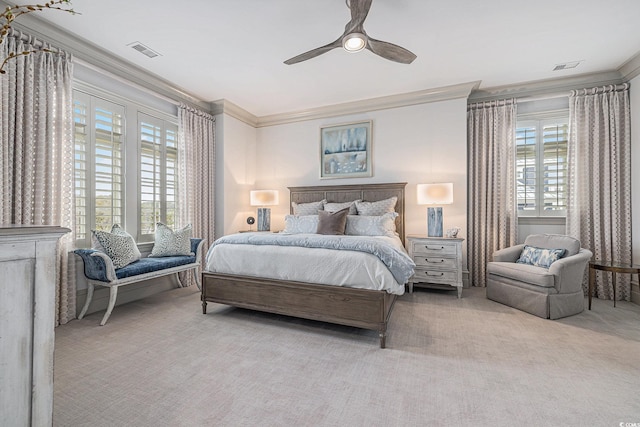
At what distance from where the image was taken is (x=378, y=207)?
172 inches

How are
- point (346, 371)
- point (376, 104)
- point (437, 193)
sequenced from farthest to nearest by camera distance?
1. point (376, 104)
2. point (437, 193)
3. point (346, 371)

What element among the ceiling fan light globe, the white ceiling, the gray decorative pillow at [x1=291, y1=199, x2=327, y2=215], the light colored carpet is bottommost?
the light colored carpet

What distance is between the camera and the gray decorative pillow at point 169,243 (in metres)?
3.79

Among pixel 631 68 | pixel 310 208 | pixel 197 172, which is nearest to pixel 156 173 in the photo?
pixel 197 172

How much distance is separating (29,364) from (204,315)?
84.7 inches

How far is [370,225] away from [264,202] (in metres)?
2.02

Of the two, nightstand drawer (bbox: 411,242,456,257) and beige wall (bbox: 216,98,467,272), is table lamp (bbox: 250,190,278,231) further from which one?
nightstand drawer (bbox: 411,242,456,257)

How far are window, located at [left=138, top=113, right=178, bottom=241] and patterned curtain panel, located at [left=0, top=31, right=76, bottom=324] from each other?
2.92 ft

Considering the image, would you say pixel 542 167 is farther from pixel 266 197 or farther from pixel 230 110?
pixel 230 110

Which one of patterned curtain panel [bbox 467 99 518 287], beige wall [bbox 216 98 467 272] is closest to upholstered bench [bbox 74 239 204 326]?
beige wall [bbox 216 98 467 272]

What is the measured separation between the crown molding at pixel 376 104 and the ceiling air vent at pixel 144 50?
7.62 ft

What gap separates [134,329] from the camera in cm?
282

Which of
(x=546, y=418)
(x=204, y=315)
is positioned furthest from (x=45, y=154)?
(x=546, y=418)

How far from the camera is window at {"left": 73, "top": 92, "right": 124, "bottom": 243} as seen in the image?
10.5ft
